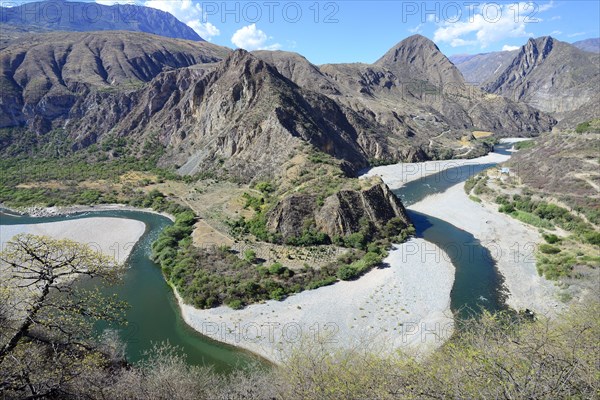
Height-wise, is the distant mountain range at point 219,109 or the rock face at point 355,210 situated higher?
the distant mountain range at point 219,109

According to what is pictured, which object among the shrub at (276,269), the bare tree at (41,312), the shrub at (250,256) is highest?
the bare tree at (41,312)

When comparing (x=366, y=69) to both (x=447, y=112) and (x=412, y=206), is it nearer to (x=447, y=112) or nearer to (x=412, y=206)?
(x=447, y=112)

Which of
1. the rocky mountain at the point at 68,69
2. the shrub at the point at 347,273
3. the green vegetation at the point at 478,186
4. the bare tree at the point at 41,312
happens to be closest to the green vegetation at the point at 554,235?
the green vegetation at the point at 478,186

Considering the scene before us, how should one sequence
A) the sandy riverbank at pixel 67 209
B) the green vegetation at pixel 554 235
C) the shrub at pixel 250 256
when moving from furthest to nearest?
1. the sandy riverbank at pixel 67 209
2. the shrub at pixel 250 256
3. the green vegetation at pixel 554 235

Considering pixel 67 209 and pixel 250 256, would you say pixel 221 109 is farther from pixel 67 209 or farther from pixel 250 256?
pixel 250 256

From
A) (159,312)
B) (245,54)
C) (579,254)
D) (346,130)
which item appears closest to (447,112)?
(346,130)

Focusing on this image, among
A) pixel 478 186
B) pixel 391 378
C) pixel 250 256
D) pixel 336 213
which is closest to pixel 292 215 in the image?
pixel 336 213

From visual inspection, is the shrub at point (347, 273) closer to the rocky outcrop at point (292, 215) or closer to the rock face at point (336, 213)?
the rock face at point (336, 213)
